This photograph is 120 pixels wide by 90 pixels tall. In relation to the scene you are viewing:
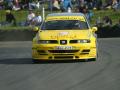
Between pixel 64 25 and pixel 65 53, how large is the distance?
169 cm

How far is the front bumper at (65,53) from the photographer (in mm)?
15164

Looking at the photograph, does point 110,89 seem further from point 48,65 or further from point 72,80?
point 48,65

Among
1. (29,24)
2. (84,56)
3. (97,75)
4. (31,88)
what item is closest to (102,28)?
(29,24)

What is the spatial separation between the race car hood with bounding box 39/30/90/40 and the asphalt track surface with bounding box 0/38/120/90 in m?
0.75

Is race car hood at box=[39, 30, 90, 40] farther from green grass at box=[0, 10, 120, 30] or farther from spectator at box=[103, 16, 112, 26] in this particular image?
green grass at box=[0, 10, 120, 30]

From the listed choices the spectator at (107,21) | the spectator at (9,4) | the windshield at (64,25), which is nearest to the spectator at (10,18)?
the spectator at (9,4)

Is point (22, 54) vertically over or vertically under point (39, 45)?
under

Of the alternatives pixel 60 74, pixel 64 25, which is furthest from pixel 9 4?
pixel 60 74

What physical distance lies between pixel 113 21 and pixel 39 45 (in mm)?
14447

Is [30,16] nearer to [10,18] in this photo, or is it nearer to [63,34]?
[10,18]

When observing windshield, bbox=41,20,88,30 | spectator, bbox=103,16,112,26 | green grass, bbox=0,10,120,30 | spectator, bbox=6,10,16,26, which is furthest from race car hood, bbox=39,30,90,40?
spectator, bbox=6,10,16,26

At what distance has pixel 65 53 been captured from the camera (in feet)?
49.7

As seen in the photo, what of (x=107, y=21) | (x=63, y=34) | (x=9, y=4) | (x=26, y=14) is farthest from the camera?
(x=9, y=4)

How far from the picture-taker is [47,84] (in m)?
11.1
